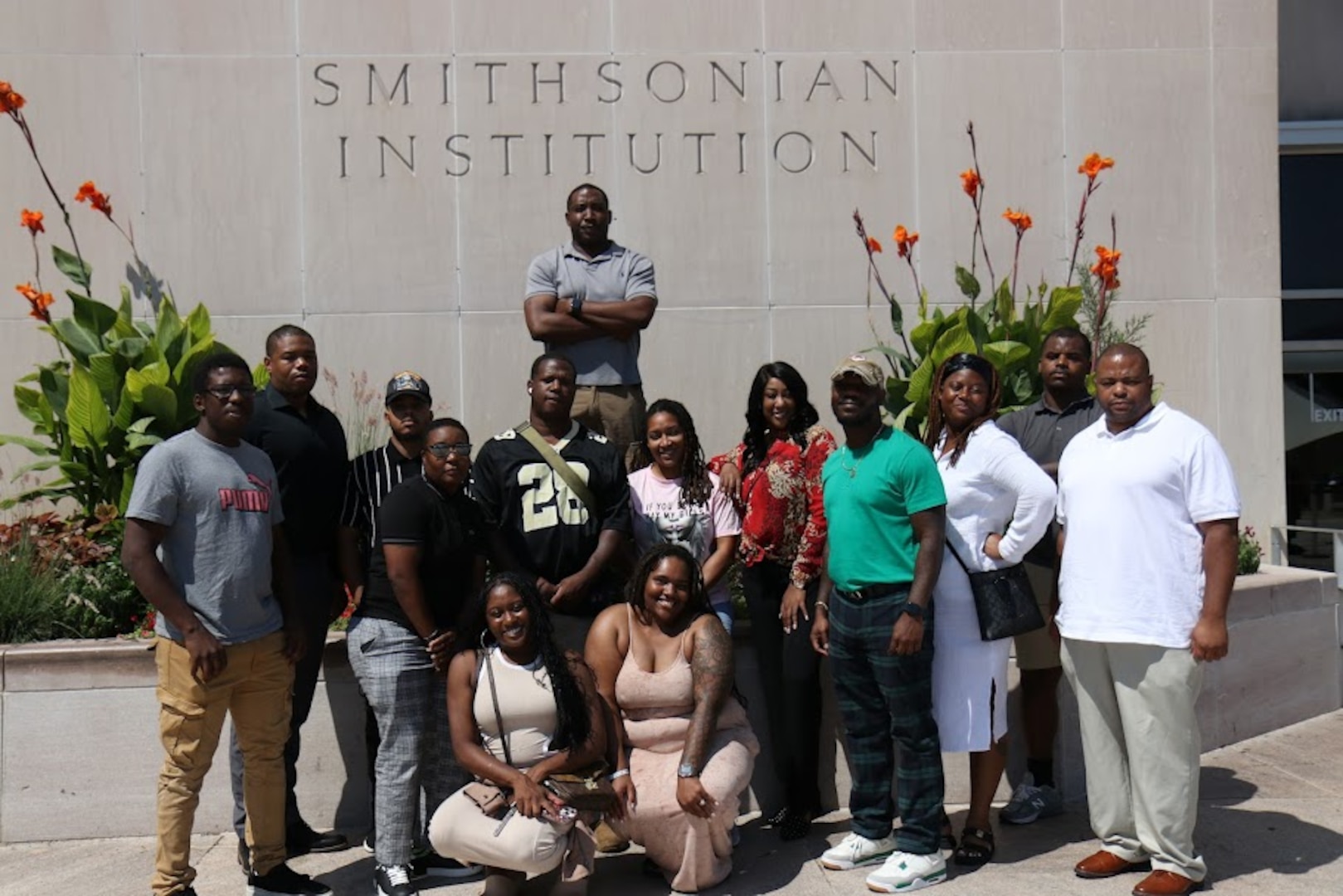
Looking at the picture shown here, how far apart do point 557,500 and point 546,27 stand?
187 inches

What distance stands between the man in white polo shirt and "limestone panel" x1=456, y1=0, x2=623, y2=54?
205 inches

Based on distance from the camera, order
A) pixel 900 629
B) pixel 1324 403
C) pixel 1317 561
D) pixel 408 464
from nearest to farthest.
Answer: pixel 900 629 → pixel 408 464 → pixel 1317 561 → pixel 1324 403

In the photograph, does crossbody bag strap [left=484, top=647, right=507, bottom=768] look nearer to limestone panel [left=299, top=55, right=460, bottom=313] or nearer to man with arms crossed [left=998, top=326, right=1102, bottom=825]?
Result: man with arms crossed [left=998, top=326, right=1102, bottom=825]

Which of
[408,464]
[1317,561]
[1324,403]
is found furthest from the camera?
[1324,403]

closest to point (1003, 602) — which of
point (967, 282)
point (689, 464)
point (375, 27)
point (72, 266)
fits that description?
point (689, 464)

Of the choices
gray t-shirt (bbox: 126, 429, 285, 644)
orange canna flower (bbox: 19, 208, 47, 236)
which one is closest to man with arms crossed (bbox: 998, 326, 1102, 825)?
gray t-shirt (bbox: 126, 429, 285, 644)

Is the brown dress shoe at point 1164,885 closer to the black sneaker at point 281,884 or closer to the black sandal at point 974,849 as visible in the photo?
the black sandal at point 974,849

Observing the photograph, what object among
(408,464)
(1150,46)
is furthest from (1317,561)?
(408,464)

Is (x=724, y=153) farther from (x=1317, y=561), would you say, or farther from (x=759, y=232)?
(x=1317, y=561)

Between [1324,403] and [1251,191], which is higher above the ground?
[1251,191]

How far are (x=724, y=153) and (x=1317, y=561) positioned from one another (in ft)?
15.3

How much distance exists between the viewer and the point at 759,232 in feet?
30.7

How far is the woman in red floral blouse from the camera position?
226 inches

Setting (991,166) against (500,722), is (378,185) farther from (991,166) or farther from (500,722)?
(500,722)
